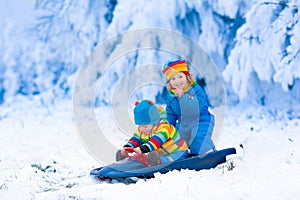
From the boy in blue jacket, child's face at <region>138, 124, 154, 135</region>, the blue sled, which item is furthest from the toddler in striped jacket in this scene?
the boy in blue jacket

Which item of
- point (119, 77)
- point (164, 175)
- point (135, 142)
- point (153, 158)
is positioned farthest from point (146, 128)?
point (119, 77)

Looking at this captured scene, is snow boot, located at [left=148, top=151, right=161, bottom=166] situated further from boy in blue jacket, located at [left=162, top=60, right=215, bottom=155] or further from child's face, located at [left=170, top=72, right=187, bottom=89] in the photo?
child's face, located at [left=170, top=72, right=187, bottom=89]

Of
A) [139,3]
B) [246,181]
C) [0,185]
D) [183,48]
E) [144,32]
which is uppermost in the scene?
[139,3]

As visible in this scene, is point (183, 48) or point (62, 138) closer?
point (62, 138)

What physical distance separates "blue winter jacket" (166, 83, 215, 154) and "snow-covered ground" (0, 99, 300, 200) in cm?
36

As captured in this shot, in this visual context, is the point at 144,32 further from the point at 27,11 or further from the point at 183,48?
the point at 27,11

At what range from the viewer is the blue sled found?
3.85 meters

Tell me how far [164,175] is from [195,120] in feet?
3.50

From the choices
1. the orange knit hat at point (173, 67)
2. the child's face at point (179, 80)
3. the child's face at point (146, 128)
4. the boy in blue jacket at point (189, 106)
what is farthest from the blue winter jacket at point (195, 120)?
the child's face at point (146, 128)

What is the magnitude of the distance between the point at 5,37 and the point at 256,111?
22.9ft

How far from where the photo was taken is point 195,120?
450 cm

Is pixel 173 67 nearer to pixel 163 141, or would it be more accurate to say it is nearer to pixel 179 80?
pixel 179 80

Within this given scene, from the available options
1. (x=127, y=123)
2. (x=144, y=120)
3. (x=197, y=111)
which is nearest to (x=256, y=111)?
(x=127, y=123)

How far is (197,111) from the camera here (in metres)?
4.49
